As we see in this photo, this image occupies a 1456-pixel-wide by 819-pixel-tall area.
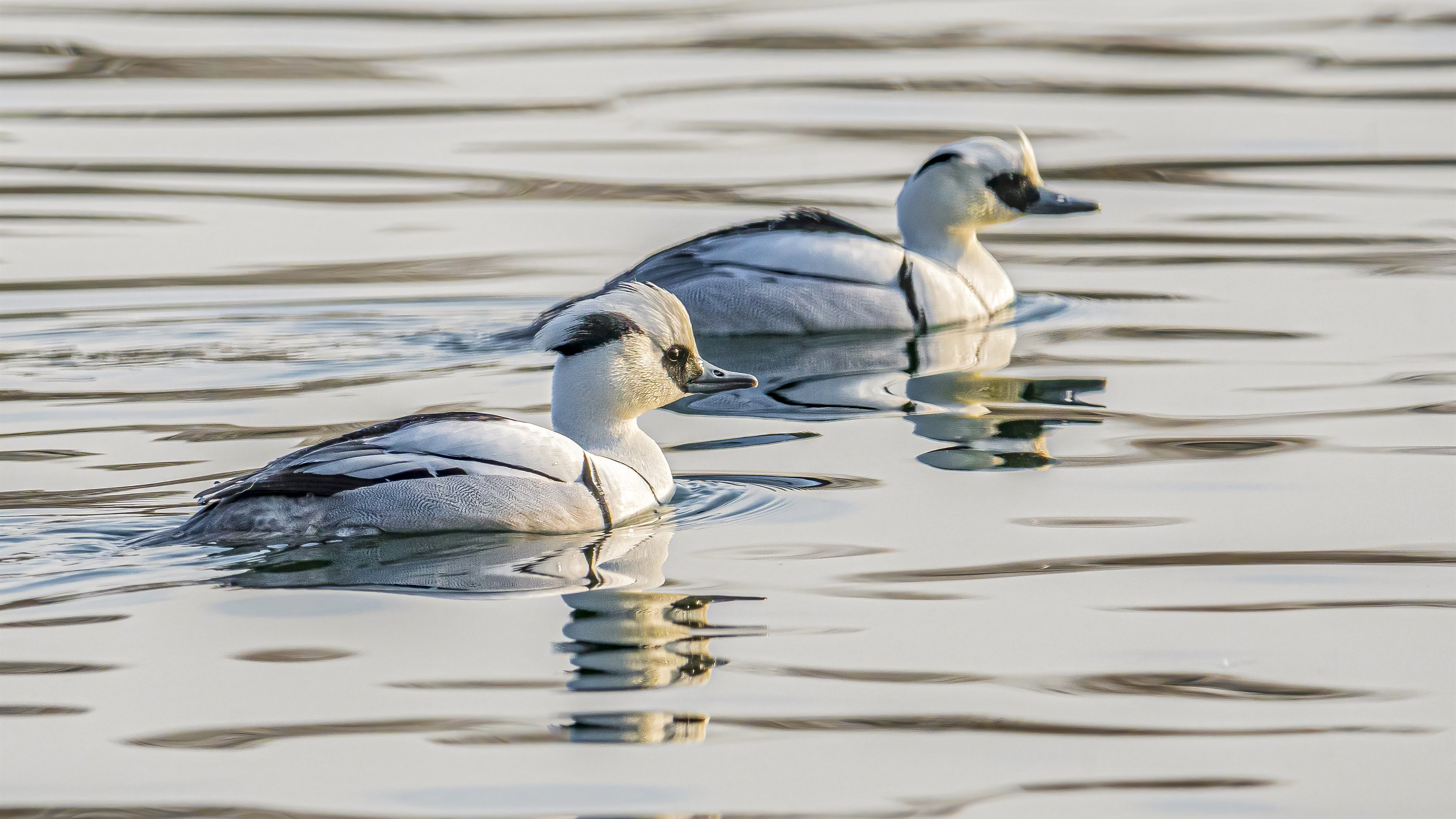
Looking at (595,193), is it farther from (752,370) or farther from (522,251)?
(752,370)

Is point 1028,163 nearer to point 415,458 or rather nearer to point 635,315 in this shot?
point 635,315

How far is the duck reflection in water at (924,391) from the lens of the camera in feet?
26.1

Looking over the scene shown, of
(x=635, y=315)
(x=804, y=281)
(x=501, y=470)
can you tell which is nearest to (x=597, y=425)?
(x=635, y=315)

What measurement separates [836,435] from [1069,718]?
3.06 meters

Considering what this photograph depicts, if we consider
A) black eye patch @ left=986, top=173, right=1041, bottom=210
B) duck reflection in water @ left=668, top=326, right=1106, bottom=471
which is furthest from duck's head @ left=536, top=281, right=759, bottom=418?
black eye patch @ left=986, top=173, right=1041, bottom=210

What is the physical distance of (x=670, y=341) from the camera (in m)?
7.02

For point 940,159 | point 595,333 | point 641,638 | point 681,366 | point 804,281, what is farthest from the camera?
point 940,159

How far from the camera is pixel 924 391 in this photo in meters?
8.91

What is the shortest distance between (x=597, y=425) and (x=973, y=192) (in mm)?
4533

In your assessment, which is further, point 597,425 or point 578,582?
point 597,425

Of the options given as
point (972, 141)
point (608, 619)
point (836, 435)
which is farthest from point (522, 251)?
point (608, 619)

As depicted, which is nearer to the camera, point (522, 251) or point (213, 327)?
point (213, 327)

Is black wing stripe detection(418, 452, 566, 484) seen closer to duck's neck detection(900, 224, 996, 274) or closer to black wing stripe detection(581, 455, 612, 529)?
black wing stripe detection(581, 455, 612, 529)

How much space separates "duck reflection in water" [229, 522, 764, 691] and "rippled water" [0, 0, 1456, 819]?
19mm
